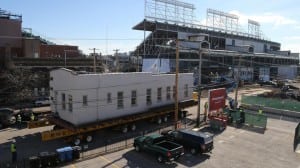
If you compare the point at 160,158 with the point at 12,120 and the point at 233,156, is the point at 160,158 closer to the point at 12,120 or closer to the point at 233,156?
the point at 233,156

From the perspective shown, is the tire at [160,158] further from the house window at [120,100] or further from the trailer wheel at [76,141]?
the house window at [120,100]

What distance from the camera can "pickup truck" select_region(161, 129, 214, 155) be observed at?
21344mm

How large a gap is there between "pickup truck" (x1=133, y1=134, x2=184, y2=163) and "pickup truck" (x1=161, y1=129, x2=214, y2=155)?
1.34 metres

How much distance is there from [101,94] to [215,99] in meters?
15.3

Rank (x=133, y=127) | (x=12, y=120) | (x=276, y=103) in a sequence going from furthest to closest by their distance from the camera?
1. (x=276, y=103)
2. (x=12, y=120)
3. (x=133, y=127)

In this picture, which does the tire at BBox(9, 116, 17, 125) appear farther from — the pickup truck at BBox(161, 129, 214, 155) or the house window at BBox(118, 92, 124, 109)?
the pickup truck at BBox(161, 129, 214, 155)

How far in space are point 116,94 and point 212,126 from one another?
11.2 m

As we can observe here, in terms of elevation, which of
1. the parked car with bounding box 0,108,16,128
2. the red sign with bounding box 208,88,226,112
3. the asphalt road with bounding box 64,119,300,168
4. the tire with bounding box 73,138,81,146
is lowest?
the asphalt road with bounding box 64,119,300,168

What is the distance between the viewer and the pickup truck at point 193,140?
2134 centimetres

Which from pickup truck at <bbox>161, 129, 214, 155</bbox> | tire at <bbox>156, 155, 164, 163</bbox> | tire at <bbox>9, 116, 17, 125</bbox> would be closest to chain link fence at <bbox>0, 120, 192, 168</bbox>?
pickup truck at <bbox>161, 129, 214, 155</bbox>

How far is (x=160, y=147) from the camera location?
20.1 m

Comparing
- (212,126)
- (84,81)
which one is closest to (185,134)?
(212,126)

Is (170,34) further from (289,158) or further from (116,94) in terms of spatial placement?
(289,158)

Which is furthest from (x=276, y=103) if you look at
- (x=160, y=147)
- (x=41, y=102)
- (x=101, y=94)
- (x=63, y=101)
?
(x=41, y=102)
